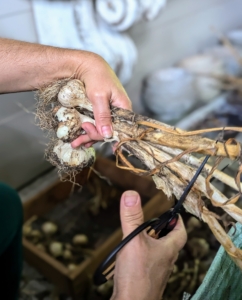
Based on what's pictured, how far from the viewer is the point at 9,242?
73 centimetres

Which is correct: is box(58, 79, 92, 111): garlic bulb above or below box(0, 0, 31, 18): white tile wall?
below

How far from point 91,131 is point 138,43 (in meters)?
0.95

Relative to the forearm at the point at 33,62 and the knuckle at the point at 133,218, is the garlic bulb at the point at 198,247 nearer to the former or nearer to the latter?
the knuckle at the point at 133,218

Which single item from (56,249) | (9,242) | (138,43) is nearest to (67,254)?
(56,249)

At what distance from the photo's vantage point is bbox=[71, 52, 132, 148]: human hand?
59 cm

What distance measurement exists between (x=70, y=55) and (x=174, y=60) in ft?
3.94

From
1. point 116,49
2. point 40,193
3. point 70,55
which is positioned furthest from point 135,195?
point 116,49

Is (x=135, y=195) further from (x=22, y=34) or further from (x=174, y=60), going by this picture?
(x=174, y=60)

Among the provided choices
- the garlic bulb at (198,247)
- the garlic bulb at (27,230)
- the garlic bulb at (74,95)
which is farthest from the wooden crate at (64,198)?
the garlic bulb at (74,95)

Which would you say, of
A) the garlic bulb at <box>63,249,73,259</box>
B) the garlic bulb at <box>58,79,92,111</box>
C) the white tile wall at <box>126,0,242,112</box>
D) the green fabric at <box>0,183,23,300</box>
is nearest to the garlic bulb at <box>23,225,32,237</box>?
the garlic bulb at <box>63,249,73,259</box>

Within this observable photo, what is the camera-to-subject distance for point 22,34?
1.01 m

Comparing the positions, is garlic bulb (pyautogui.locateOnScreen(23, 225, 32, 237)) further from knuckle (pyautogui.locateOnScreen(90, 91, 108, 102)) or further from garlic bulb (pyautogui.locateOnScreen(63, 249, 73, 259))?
knuckle (pyautogui.locateOnScreen(90, 91, 108, 102))

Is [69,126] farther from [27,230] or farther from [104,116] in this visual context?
[27,230]

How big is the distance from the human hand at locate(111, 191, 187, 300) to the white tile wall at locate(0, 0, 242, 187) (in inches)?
21.5
